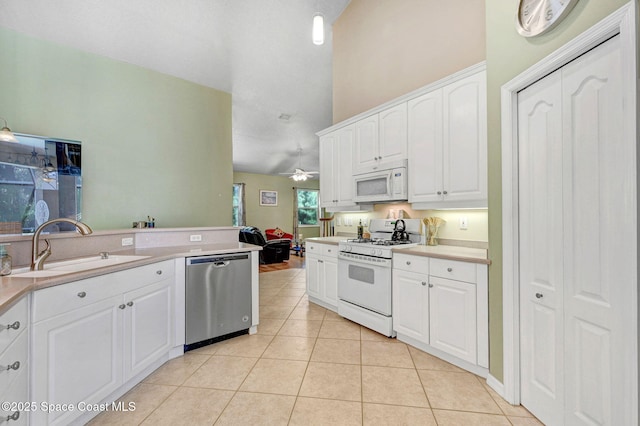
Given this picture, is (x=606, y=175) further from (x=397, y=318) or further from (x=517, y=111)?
(x=397, y=318)

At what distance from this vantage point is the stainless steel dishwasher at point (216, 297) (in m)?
2.33

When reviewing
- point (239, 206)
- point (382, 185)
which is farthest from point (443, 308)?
point (239, 206)

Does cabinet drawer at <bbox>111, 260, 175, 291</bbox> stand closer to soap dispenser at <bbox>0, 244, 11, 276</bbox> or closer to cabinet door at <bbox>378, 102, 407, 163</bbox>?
soap dispenser at <bbox>0, 244, 11, 276</bbox>

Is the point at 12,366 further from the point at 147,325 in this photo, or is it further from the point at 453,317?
the point at 453,317

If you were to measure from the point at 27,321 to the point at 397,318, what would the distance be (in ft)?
8.33

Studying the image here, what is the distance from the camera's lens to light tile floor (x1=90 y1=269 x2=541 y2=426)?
1566 mm

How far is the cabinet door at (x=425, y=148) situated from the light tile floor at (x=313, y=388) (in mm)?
1516

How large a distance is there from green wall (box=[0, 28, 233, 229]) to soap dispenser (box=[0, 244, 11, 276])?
5.00ft

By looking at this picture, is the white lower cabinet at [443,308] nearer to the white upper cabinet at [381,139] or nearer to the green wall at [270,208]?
the white upper cabinet at [381,139]

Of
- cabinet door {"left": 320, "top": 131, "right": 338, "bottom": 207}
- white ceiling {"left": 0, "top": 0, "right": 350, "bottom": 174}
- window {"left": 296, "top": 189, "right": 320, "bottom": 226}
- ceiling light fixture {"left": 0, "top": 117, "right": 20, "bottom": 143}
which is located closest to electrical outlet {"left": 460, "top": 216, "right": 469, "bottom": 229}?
cabinet door {"left": 320, "top": 131, "right": 338, "bottom": 207}

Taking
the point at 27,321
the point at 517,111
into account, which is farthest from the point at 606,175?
the point at 27,321

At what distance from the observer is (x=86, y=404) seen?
4.90 feet

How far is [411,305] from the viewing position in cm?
238

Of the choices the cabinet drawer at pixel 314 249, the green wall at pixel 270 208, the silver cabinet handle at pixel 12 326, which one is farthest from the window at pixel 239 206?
the silver cabinet handle at pixel 12 326
